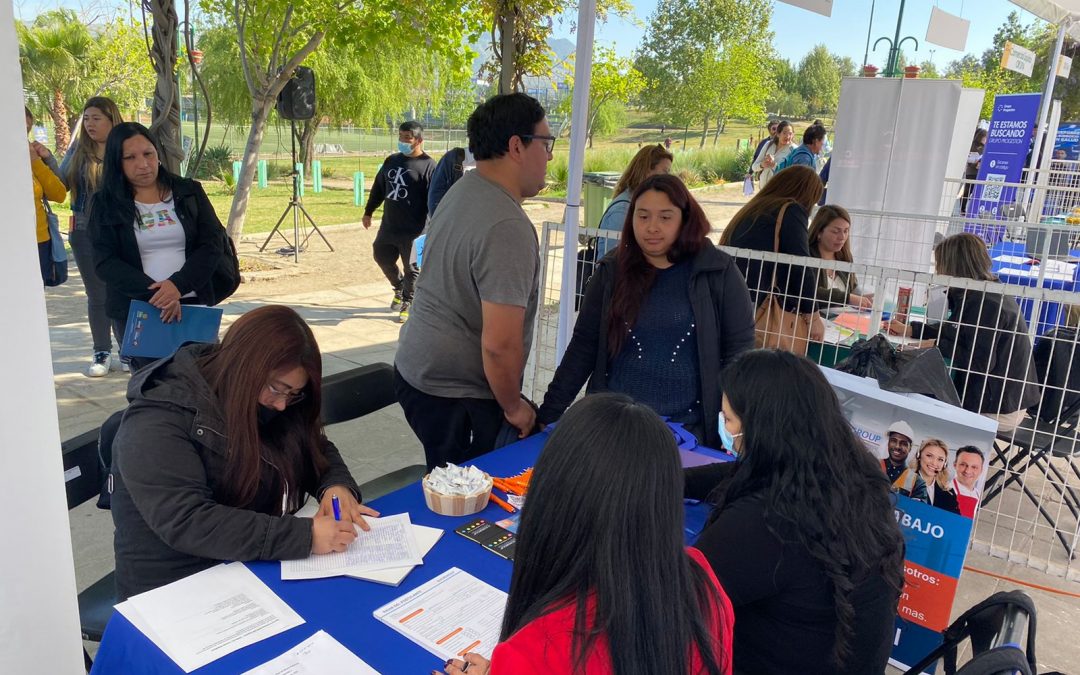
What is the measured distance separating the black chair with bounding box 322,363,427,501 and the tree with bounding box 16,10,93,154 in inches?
666

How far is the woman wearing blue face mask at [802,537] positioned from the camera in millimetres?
1562

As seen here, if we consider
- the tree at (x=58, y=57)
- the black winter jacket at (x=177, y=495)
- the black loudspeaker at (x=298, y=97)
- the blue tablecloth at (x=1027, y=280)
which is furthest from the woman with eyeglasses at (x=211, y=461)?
the tree at (x=58, y=57)

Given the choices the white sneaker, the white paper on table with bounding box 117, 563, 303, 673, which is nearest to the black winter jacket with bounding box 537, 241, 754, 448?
the white paper on table with bounding box 117, 563, 303, 673

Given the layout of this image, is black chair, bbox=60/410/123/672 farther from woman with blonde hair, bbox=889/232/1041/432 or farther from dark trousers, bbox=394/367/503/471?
woman with blonde hair, bbox=889/232/1041/432

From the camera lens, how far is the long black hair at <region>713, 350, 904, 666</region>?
61.3 inches

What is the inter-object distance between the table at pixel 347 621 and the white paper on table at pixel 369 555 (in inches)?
0.9

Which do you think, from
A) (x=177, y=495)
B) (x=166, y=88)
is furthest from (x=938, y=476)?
(x=166, y=88)

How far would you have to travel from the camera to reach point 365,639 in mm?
1538

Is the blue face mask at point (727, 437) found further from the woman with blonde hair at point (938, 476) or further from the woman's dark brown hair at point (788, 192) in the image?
the woman's dark brown hair at point (788, 192)

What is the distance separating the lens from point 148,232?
140 inches

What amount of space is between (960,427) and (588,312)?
1337 mm

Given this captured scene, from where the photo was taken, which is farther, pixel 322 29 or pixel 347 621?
pixel 322 29

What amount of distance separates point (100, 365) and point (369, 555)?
428 centimetres

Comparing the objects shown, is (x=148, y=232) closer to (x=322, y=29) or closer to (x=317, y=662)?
(x=317, y=662)
